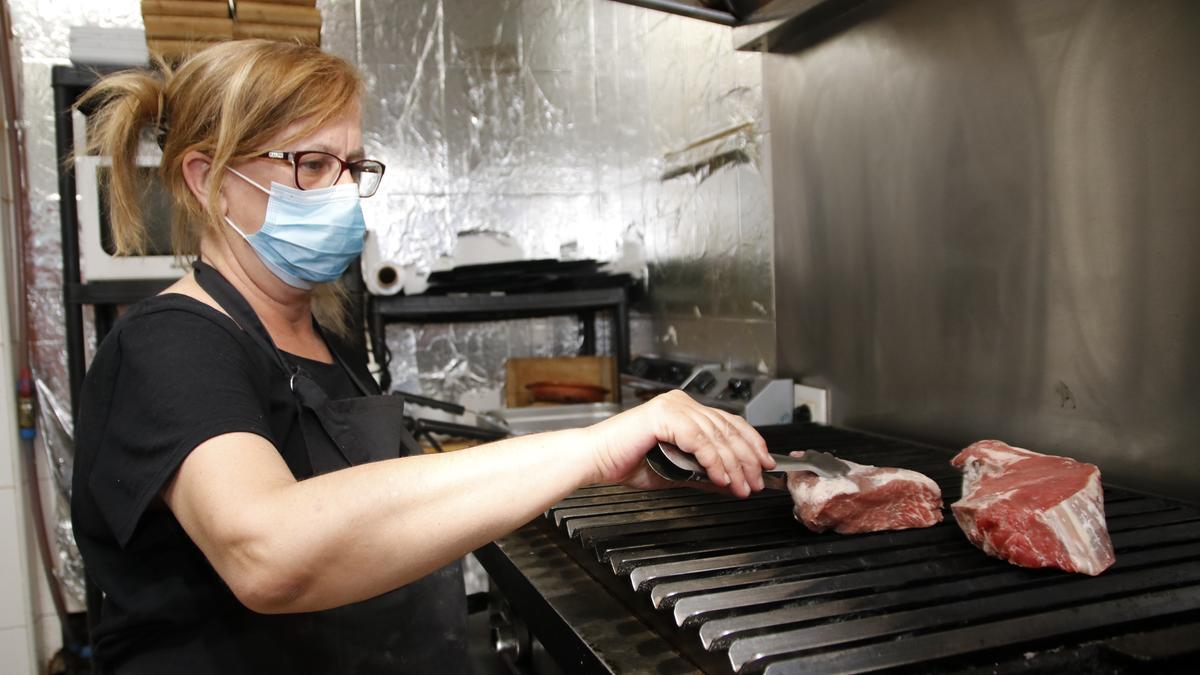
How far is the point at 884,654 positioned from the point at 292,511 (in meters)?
0.60

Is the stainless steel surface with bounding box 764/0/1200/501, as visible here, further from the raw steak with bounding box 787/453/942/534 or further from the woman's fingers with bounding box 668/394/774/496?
the woman's fingers with bounding box 668/394/774/496

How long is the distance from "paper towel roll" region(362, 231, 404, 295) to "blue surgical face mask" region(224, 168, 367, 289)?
168 cm

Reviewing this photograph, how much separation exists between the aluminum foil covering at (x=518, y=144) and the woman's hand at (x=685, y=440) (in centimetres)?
195

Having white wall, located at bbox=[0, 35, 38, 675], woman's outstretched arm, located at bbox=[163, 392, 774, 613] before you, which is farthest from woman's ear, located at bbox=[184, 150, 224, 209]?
white wall, located at bbox=[0, 35, 38, 675]

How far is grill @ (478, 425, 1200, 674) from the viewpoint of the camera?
80 cm

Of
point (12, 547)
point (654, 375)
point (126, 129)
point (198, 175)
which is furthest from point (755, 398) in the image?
point (12, 547)

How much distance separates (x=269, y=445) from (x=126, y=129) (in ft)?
2.28

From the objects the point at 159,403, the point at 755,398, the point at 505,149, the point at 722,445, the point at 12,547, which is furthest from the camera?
the point at 505,149

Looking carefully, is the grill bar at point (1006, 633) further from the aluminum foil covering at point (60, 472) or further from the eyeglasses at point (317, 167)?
the aluminum foil covering at point (60, 472)

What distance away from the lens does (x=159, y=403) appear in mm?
944

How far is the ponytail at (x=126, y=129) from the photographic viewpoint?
129cm

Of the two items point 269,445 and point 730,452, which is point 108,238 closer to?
point 269,445

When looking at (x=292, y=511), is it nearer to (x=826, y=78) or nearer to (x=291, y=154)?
(x=291, y=154)

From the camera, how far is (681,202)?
3.07 metres
